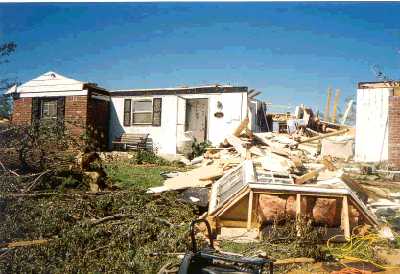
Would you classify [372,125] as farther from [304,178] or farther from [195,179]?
[195,179]

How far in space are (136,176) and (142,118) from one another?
6.86 m

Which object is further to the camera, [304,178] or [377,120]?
[377,120]

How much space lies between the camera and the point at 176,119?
1633 cm

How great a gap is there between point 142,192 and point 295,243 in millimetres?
3013

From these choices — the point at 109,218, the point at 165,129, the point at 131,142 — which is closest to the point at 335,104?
the point at 165,129

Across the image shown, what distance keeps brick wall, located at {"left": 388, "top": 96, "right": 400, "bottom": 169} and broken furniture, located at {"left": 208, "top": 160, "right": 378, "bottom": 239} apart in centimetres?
622

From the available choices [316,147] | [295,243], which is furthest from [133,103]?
[295,243]

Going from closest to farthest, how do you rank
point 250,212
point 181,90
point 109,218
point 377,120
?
point 109,218 < point 250,212 < point 377,120 < point 181,90

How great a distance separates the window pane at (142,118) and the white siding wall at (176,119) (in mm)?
286

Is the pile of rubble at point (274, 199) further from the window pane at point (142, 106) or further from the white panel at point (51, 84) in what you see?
the white panel at point (51, 84)

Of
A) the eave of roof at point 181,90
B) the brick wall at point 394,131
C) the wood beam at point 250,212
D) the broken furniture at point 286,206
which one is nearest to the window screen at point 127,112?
the eave of roof at point 181,90

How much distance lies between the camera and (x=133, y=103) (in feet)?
56.4

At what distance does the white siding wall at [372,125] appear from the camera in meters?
12.8

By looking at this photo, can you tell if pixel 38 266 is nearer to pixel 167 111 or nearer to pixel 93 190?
pixel 93 190
